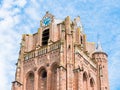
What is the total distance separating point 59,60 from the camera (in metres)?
59.6

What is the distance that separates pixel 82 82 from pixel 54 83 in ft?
14.3

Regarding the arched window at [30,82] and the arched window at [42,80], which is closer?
the arched window at [42,80]

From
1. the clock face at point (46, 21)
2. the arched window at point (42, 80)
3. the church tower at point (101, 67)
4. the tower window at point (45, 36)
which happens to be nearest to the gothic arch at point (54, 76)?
the arched window at point (42, 80)

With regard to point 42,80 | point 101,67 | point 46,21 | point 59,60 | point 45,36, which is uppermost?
point 46,21

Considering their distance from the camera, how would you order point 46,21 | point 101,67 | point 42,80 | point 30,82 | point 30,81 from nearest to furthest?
point 42,80 → point 30,82 → point 30,81 → point 101,67 → point 46,21

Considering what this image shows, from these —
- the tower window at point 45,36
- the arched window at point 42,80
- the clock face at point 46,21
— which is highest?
the clock face at point 46,21

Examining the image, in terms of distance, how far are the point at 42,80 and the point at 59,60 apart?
15.3ft

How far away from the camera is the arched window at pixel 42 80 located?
60.4 m

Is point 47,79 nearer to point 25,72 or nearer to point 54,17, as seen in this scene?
point 25,72

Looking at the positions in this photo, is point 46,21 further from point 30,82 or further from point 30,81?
point 30,82

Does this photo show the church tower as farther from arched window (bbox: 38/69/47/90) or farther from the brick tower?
arched window (bbox: 38/69/47/90)

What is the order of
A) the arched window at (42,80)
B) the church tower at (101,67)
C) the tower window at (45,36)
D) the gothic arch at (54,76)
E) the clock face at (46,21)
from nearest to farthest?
the gothic arch at (54,76) → the arched window at (42,80) → the church tower at (101,67) → the tower window at (45,36) → the clock face at (46,21)

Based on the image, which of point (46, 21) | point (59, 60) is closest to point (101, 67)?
point (59, 60)

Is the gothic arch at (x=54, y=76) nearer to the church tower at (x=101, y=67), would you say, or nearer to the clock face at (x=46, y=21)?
the church tower at (x=101, y=67)
